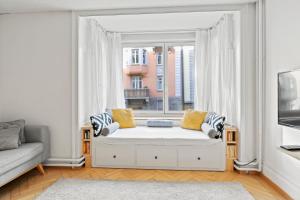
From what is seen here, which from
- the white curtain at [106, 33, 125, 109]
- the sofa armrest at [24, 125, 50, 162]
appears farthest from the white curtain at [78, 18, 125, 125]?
the sofa armrest at [24, 125, 50, 162]

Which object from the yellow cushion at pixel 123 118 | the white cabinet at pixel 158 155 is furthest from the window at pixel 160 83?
the white cabinet at pixel 158 155

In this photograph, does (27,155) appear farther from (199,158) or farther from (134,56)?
(134,56)

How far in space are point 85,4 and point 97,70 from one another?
1.17 meters

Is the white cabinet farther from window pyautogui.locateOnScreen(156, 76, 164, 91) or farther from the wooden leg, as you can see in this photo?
window pyautogui.locateOnScreen(156, 76, 164, 91)

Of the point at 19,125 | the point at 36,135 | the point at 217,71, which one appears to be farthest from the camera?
the point at 217,71

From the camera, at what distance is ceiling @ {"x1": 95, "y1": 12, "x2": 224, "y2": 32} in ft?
11.4

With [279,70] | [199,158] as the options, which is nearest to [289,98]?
[279,70]

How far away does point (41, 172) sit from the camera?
3.21m

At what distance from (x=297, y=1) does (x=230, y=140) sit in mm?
1947

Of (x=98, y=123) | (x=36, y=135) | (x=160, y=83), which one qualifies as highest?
(x=160, y=83)

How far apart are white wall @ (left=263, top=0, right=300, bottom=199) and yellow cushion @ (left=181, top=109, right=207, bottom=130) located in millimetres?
1049

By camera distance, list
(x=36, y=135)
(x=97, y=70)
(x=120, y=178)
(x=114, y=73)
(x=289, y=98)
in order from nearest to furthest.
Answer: (x=289, y=98) < (x=120, y=178) < (x=36, y=135) < (x=97, y=70) < (x=114, y=73)

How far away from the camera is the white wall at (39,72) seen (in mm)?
3436

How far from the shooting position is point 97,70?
13.1 feet
